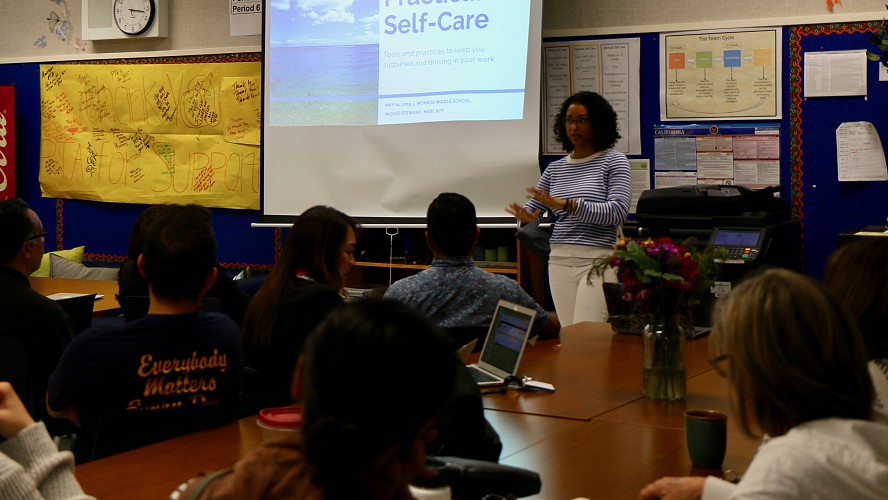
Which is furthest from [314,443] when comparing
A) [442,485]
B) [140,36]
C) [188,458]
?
[140,36]

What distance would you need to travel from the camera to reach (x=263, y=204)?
575 cm

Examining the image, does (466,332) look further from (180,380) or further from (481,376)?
(180,380)

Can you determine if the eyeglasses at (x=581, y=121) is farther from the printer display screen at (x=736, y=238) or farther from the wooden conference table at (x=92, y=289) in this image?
the wooden conference table at (x=92, y=289)

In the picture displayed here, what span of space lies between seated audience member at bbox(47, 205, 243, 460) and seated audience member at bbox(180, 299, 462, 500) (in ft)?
3.59

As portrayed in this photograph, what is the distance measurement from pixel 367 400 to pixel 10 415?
0.66 meters

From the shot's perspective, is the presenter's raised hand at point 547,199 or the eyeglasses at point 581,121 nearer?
Answer: the presenter's raised hand at point 547,199

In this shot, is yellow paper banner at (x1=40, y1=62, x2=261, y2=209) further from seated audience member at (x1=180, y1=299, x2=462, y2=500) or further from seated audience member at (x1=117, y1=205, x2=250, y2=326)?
seated audience member at (x1=180, y1=299, x2=462, y2=500)

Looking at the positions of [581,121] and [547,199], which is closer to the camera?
[547,199]

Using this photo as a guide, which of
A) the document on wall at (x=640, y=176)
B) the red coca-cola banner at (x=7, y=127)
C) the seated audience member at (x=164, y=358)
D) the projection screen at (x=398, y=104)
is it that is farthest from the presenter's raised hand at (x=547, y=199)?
the red coca-cola banner at (x=7, y=127)

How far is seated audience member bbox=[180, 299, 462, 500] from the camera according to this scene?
915 mm

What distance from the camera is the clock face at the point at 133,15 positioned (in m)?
6.27

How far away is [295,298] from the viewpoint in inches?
97.4

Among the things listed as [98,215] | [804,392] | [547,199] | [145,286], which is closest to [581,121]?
[547,199]

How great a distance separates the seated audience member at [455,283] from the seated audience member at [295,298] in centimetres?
28
